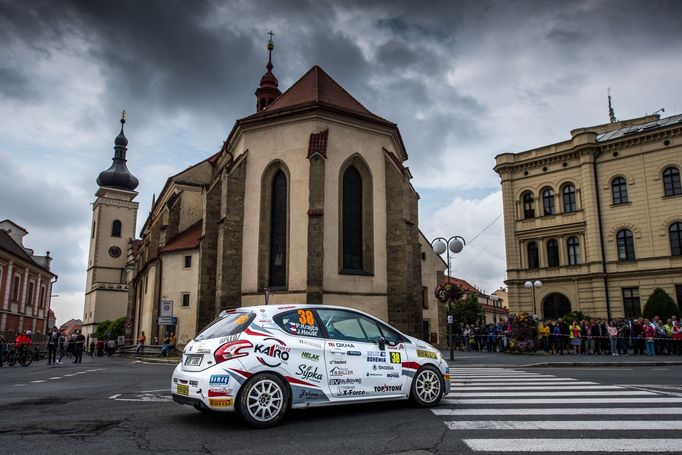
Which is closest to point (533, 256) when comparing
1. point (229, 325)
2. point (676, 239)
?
point (676, 239)

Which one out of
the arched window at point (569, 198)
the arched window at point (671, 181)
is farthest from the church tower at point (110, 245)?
the arched window at point (671, 181)

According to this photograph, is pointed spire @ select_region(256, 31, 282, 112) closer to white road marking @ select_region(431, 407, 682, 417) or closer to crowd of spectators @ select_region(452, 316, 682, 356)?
crowd of spectators @ select_region(452, 316, 682, 356)

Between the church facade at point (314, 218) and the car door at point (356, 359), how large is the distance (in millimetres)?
14972

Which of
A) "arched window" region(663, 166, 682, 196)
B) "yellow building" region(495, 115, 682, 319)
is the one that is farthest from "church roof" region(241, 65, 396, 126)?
"arched window" region(663, 166, 682, 196)

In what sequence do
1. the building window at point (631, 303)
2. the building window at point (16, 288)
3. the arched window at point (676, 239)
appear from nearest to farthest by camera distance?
the arched window at point (676, 239), the building window at point (631, 303), the building window at point (16, 288)

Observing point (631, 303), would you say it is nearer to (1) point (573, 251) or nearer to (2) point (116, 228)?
(1) point (573, 251)

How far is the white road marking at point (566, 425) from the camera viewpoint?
586 centimetres

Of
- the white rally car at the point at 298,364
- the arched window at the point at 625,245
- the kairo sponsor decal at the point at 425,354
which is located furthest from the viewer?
the arched window at the point at 625,245

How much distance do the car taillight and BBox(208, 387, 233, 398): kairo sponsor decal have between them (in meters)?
0.34

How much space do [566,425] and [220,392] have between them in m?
4.12

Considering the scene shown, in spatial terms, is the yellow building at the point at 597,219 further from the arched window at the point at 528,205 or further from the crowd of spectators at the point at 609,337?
the crowd of spectators at the point at 609,337

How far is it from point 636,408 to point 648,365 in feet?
39.0

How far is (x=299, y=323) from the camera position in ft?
22.9

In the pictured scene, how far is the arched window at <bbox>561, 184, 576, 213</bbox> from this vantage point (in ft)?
131
